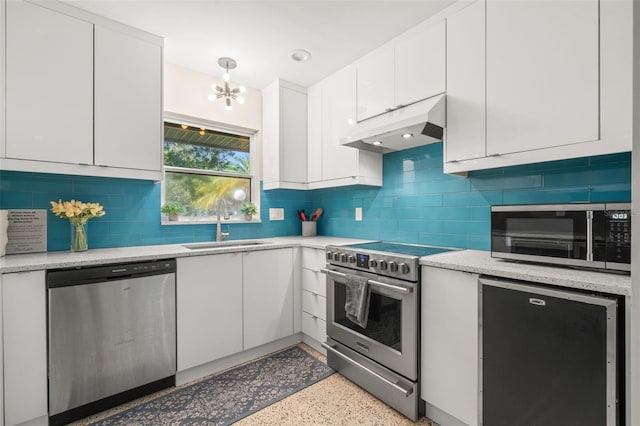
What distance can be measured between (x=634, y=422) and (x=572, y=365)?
3.68 feet

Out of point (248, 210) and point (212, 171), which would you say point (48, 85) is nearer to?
point (212, 171)

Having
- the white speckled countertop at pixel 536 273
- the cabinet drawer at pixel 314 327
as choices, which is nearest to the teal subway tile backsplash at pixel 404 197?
the white speckled countertop at pixel 536 273

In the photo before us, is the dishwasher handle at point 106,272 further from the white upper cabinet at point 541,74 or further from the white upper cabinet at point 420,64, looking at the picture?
the white upper cabinet at point 541,74

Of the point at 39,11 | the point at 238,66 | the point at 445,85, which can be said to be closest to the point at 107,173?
the point at 39,11

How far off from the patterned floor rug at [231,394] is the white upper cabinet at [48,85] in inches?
67.7

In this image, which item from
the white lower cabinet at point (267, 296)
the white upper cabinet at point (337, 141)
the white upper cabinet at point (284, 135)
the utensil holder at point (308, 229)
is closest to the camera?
the white lower cabinet at point (267, 296)

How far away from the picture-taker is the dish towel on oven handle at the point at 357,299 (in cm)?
199

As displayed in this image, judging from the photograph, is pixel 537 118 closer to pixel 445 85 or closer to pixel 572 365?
pixel 445 85

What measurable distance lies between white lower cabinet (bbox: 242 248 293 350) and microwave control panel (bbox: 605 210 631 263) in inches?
83.3

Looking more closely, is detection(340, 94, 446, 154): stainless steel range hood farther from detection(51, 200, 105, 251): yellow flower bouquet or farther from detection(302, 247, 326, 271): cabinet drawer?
detection(51, 200, 105, 251): yellow flower bouquet

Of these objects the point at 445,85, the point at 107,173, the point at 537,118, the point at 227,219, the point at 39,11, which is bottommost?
the point at 227,219

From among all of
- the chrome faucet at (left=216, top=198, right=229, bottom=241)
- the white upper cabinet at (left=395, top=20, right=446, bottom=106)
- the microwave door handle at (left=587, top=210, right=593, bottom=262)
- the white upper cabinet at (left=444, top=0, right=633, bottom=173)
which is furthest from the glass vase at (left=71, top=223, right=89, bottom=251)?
the microwave door handle at (left=587, top=210, right=593, bottom=262)

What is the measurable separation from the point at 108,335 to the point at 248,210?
1.59 meters

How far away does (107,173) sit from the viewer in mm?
2068
